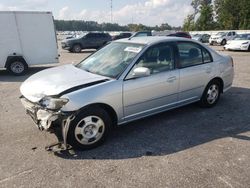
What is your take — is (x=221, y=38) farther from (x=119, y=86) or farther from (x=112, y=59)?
(x=119, y=86)

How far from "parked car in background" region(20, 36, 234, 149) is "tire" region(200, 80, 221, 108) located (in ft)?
0.08

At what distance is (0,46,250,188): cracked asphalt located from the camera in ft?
10.2

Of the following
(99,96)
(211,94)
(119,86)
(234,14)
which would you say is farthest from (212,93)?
(234,14)

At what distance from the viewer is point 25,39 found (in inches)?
417

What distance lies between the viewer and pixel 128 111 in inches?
165

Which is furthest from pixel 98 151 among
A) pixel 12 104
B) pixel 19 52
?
pixel 19 52

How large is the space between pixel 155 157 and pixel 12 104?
4.21m

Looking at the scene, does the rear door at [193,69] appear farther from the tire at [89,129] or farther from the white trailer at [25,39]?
the white trailer at [25,39]

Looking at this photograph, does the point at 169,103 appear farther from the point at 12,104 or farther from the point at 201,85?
the point at 12,104

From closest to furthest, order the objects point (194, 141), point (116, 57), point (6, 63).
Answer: point (194, 141), point (116, 57), point (6, 63)

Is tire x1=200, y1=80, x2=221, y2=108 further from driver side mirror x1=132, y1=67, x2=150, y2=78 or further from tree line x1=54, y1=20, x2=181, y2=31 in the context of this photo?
tree line x1=54, y1=20, x2=181, y2=31

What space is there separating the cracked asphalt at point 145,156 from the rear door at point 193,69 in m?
0.50

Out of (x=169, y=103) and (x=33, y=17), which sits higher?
(x=33, y=17)

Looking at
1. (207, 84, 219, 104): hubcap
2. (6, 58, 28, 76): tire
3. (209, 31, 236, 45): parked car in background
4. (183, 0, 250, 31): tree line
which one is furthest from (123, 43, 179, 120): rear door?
(183, 0, 250, 31): tree line
